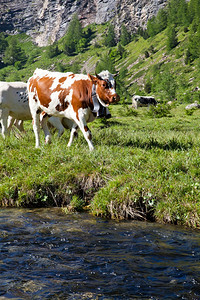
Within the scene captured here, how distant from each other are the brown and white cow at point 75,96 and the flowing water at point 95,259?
4.19m

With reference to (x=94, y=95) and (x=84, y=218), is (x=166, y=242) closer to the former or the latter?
(x=84, y=218)

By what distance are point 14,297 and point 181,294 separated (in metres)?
2.00

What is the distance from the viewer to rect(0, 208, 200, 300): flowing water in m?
4.11

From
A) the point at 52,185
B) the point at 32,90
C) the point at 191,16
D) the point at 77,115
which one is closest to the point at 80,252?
the point at 52,185

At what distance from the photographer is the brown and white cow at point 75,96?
10.3m

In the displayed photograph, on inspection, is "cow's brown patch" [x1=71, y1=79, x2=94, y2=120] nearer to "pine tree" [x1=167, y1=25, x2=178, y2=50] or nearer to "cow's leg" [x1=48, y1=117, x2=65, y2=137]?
"cow's leg" [x1=48, y1=117, x2=65, y2=137]

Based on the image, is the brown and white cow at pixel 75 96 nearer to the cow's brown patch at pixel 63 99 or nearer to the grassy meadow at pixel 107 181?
the cow's brown patch at pixel 63 99

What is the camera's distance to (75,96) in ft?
34.2

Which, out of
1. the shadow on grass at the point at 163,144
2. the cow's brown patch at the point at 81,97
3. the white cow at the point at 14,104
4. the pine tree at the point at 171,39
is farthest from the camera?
the pine tree at the point at 171,39

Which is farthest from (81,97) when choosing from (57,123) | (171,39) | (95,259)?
(171,39)

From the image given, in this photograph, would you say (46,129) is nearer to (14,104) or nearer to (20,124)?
(14,104)

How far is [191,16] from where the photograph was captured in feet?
576

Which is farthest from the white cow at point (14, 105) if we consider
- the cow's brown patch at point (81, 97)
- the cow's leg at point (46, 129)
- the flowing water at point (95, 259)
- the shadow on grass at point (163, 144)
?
the flowing water at point (95, 259)

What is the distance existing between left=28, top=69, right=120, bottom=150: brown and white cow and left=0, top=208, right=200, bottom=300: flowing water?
4.19 m
